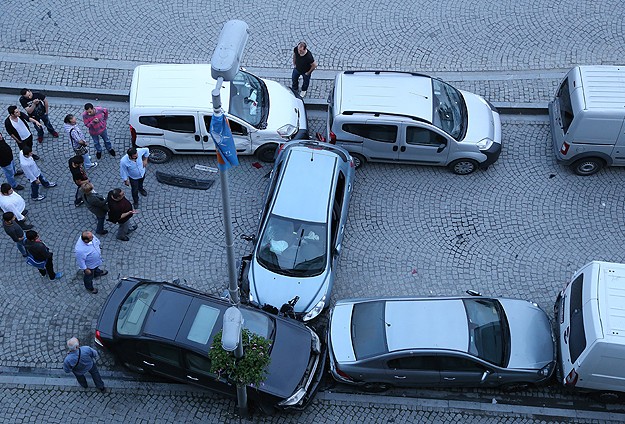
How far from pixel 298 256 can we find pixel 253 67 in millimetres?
6276

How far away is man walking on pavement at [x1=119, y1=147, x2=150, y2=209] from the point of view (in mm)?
13319

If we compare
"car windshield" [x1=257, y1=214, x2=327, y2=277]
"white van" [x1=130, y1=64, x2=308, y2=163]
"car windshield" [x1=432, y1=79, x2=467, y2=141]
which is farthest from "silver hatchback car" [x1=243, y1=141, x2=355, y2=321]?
"car windshield" [x1=432, y1=79, x2=467, y2=141]

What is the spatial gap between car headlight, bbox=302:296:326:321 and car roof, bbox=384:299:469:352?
46.0 inches

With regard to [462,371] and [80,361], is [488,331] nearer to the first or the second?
[462,371]

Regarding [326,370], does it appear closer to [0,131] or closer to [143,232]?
[143,232]

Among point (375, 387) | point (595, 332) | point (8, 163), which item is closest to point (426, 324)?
point (375, 387)

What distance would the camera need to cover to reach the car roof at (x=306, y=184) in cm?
1297

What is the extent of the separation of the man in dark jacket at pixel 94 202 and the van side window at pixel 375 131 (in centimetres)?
508

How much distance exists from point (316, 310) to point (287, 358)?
1189 mm

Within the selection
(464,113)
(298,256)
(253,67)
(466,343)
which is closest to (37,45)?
(253,67)

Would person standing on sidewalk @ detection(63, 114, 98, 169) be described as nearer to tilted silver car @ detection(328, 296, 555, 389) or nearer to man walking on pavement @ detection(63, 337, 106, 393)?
man walking on pavement @ detection(63, 337, 106, 393)

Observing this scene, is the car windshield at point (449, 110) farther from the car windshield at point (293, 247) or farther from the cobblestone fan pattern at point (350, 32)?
the car windshield at point (293, 247)

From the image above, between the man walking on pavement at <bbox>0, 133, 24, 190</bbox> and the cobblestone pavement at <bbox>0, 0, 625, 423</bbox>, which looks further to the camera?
the man walking on pavement at <bbox>0, 133, 24, 190</bbox>

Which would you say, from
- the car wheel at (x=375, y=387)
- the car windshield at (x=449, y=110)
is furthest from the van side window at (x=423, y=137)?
the car wheel at (x=375, y=387)
